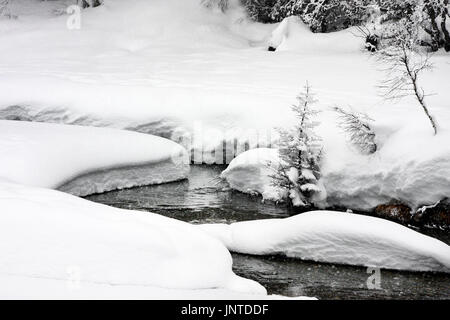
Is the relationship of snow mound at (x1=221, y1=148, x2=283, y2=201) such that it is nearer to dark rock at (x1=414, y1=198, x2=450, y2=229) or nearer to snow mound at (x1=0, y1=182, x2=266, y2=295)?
dark rock at (x1=414, y1=198, x2=450, y2=229)

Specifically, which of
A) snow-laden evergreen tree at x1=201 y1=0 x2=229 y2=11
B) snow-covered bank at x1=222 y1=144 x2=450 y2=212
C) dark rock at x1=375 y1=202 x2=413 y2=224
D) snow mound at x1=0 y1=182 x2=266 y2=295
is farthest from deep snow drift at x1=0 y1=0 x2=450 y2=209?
snow mound at x1=0 y1=182 x2=266 y2=295

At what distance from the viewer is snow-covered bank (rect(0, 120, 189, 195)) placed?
403 inches

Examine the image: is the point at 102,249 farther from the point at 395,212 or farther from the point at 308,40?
the point at 308,40

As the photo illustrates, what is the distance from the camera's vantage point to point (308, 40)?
2030cm

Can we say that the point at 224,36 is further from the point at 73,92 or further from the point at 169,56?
the point at 73,92

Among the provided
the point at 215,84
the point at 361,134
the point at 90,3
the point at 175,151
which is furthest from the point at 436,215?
the point at 90,3

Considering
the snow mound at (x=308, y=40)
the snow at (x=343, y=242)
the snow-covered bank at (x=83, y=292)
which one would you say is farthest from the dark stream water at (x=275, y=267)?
the snow mound at (x=308, y=40)

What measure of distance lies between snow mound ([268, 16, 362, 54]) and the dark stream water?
1015cm

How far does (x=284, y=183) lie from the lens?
426 inches

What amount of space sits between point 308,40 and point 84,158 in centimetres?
1181

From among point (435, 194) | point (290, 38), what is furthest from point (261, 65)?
point (435, 194)

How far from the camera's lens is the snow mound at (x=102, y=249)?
18.1 feet
